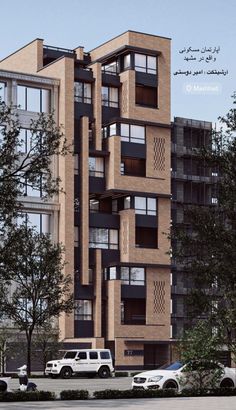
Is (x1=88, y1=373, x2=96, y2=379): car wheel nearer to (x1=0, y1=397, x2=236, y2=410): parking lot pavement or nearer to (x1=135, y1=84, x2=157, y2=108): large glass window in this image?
(x1=135, y1=84, x2=157, y2=108): large glass window

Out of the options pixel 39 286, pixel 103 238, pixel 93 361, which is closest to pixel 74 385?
pixel 39 286

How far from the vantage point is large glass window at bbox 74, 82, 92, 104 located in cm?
8712

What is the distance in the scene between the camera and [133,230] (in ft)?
283

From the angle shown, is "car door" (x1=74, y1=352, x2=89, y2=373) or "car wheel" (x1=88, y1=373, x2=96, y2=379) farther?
"car wheel" (x1=88, y1=373, x2=96, y2=379)

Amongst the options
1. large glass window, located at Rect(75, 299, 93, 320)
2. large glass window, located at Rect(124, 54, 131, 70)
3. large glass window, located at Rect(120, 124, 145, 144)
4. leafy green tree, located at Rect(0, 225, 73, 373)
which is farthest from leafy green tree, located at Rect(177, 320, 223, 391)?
large glass window, located at Rect(124, 54, 131, 70)

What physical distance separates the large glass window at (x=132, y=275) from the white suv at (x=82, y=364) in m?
19.6

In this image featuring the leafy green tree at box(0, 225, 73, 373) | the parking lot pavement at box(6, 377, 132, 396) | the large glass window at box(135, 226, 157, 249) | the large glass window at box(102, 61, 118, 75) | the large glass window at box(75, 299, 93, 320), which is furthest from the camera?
the large glass window at box(102, 61, 118, 75)

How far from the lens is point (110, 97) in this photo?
292ft

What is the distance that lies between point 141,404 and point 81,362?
34469 mm

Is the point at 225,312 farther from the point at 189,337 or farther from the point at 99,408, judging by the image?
the point at 99,408

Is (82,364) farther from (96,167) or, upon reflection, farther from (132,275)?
(96,167)

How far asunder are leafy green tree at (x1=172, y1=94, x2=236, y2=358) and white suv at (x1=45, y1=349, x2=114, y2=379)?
28348mm

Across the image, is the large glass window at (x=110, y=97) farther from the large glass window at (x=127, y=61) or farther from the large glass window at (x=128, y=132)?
the large glass window at (x=127, y=61)

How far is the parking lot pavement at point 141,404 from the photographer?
28.7 m
